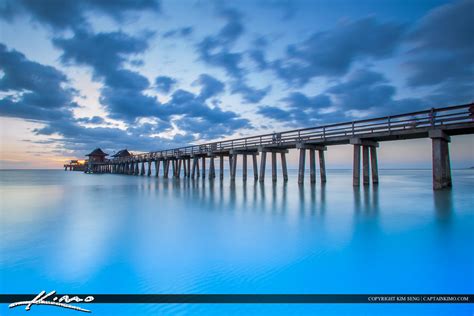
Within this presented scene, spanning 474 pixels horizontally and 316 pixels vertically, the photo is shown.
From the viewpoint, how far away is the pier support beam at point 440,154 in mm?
10812

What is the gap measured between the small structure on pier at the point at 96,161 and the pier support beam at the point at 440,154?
66944mm

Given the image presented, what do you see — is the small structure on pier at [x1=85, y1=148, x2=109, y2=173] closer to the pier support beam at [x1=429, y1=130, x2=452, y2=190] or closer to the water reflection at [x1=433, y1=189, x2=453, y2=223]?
the pier support beam at [x1=429, y1=130, x2=452, y2=190]

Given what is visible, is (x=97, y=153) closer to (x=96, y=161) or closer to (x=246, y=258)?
(x=96, y=161)

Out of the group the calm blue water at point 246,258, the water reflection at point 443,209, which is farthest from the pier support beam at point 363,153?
the calm blue water at point 246,258

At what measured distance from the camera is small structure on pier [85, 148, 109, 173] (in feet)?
217

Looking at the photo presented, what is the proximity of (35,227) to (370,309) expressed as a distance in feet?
25.6

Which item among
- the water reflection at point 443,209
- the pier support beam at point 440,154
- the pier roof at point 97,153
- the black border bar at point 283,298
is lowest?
the water reflection at point 443,209

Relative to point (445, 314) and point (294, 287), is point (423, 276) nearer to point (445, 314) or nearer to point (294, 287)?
point (445, 314)

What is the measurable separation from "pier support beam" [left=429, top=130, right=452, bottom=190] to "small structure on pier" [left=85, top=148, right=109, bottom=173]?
66.9 metres

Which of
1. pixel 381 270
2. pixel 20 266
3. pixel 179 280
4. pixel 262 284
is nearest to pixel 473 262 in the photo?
pixel 381 270

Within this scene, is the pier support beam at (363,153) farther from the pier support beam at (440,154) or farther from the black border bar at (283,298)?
the black border bar at (283,298)

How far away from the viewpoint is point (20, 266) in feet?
13.0

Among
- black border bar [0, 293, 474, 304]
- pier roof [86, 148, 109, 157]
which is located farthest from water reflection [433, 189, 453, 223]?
pier roof [86, 148, 109, 157]

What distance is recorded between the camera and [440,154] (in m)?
10.8
